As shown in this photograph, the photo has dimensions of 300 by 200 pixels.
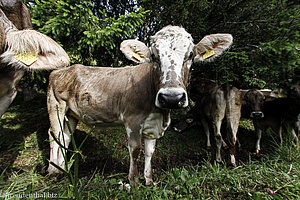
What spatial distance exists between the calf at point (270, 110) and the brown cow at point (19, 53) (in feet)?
16.1

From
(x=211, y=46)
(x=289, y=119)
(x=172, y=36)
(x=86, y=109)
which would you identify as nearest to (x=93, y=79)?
(x=86, y=109)

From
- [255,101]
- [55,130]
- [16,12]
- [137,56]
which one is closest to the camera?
[137,56]

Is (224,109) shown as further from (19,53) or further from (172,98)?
(19,53)

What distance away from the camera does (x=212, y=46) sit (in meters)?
2.29

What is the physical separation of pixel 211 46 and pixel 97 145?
377 cm

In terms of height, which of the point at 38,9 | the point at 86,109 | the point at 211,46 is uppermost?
the point at 38,9

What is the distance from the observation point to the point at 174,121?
6.00 metres

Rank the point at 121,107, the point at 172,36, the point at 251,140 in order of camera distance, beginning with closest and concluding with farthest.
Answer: the point at 172,36
the point at 121,107
the point at 251,140

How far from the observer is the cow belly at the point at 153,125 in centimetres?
227

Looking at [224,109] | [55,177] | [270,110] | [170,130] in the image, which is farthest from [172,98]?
[270,110]

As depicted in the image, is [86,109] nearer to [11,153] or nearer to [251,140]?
[11,153]

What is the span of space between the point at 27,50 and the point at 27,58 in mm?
110

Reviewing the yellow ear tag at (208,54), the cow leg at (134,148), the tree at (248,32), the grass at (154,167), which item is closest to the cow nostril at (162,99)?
the cow leg at (134,148)

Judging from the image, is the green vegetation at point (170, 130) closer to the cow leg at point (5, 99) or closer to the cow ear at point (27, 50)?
the cow leg at point (5, 99)
